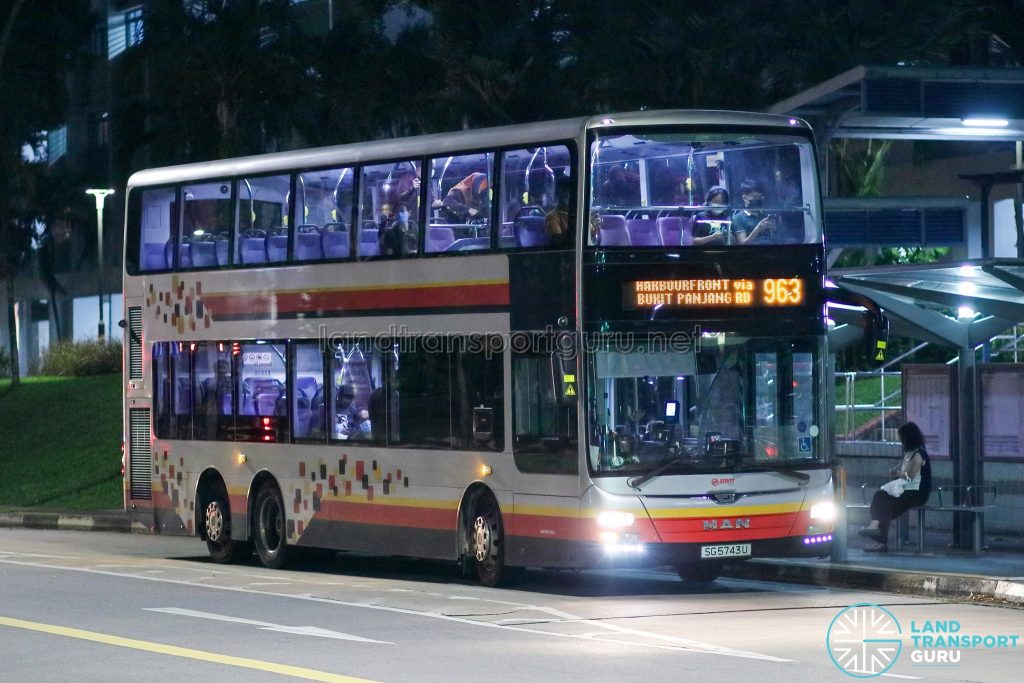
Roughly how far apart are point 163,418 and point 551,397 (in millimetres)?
7422

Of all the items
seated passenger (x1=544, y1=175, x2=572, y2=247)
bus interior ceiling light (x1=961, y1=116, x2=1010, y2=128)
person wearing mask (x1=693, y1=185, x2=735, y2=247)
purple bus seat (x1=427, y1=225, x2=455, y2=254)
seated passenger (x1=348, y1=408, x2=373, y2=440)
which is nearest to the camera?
seated passenger (x1=544, y1=175, x2=572, y2=247)

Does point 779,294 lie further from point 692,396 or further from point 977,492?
point 977,492

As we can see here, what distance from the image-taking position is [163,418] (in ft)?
76.0

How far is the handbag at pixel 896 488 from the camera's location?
66.6 ft

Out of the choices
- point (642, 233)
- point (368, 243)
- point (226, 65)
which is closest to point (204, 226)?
point (368, 243)

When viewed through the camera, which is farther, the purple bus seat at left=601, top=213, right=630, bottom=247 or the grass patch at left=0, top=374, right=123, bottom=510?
the grass patch at left=0, top=374, right=123, bottom=510

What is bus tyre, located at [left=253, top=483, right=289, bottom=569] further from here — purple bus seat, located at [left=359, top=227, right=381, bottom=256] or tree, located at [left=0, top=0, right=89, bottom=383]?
tree, located at [left=0, top=0, right=89, bottom=383]

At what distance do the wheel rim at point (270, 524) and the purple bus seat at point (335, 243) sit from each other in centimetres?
308

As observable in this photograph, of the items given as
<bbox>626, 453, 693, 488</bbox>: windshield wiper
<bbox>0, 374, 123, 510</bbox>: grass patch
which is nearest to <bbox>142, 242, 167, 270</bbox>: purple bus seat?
<bbox>626, 453, 693, 488</bbox>: windshield wiper

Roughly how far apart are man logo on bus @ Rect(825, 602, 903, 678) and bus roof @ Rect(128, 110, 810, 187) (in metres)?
4.62

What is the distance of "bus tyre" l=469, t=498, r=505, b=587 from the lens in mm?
18156

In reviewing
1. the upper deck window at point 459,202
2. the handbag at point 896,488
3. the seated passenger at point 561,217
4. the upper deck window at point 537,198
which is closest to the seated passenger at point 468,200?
the upper deck window at point 459,202

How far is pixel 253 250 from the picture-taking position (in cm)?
2162

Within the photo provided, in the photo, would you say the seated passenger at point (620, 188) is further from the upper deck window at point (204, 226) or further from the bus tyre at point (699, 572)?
the upper deck window at point (204, 226)
